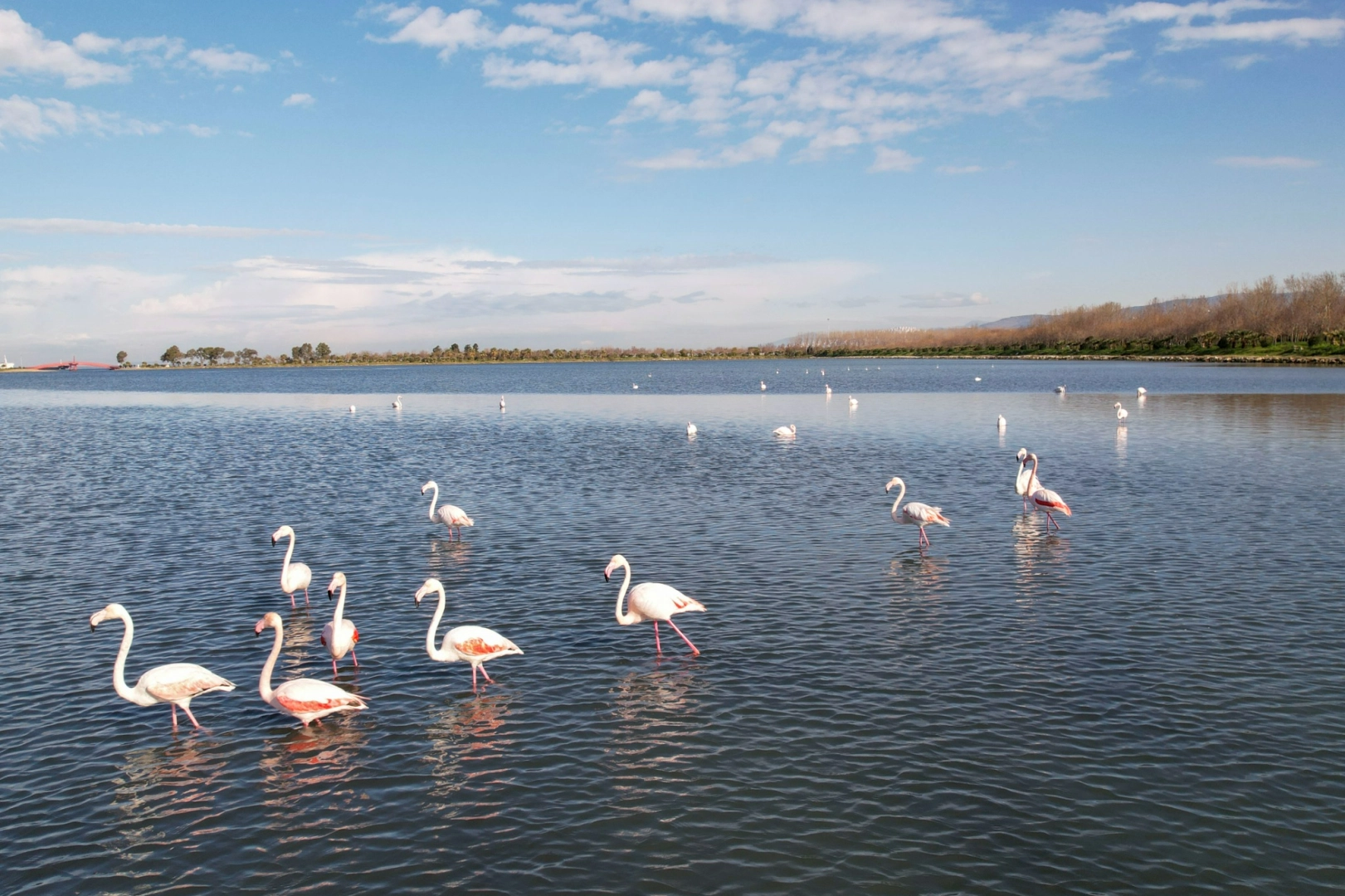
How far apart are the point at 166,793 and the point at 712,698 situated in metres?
6.91

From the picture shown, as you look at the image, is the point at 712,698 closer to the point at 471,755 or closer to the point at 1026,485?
the point at 471,755

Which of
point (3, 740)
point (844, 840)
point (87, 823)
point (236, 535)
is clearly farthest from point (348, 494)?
point (844, 840)

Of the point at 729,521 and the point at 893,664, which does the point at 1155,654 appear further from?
the point at 729,521

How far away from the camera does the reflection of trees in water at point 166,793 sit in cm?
939

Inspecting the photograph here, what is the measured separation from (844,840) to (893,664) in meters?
4.98

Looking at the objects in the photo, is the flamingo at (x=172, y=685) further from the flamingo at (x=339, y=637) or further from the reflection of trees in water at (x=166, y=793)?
the flamingo at (x=339, y=637)

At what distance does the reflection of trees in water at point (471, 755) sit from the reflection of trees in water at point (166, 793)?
2503mm

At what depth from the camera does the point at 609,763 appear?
10883mm

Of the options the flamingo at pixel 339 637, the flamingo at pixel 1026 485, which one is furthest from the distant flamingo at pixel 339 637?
the flamingo at pixel 1026 485

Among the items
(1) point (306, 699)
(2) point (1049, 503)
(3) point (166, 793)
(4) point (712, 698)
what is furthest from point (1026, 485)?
(3) point (166, 793)

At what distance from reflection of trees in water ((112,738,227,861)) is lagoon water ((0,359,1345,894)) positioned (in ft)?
0.15

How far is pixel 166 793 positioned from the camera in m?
10.3

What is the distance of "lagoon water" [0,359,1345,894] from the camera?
894 cm

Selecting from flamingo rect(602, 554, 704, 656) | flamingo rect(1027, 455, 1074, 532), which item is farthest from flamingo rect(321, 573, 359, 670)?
flamingo rect(1027, 455, 1074, 532)
